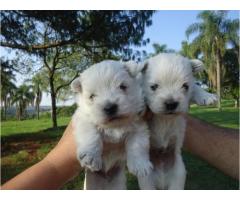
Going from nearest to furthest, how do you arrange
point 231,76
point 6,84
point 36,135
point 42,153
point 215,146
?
1. point 215,146
2. point 42,153
3. point 6,84
4. point 36,135
5. point 231,76

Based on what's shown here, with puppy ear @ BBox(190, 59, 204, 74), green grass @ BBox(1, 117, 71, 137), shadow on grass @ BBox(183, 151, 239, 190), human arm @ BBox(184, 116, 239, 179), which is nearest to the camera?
puppy ear @ BBox(190, 59, 204, 74)

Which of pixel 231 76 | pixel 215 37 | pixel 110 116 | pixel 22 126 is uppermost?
pixel 215 37

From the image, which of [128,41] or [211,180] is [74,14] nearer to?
[128,41]

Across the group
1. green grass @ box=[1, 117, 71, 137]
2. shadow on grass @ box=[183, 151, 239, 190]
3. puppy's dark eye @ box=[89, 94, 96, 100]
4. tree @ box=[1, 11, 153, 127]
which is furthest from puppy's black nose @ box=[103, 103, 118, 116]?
green grass @ box=[1, 117, 71, 137]

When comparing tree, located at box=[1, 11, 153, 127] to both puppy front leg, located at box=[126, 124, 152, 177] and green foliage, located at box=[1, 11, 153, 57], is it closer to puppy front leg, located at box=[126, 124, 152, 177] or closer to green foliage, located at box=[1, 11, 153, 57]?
green foliage, located at box=[1, 11, 153, 57]


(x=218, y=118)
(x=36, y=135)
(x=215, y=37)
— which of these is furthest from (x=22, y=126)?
(x=215, y=37)

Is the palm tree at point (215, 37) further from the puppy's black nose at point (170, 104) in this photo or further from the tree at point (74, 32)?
the puppy's black nose at point (170, 104)

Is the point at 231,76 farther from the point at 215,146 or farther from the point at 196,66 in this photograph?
the point at 196,66
